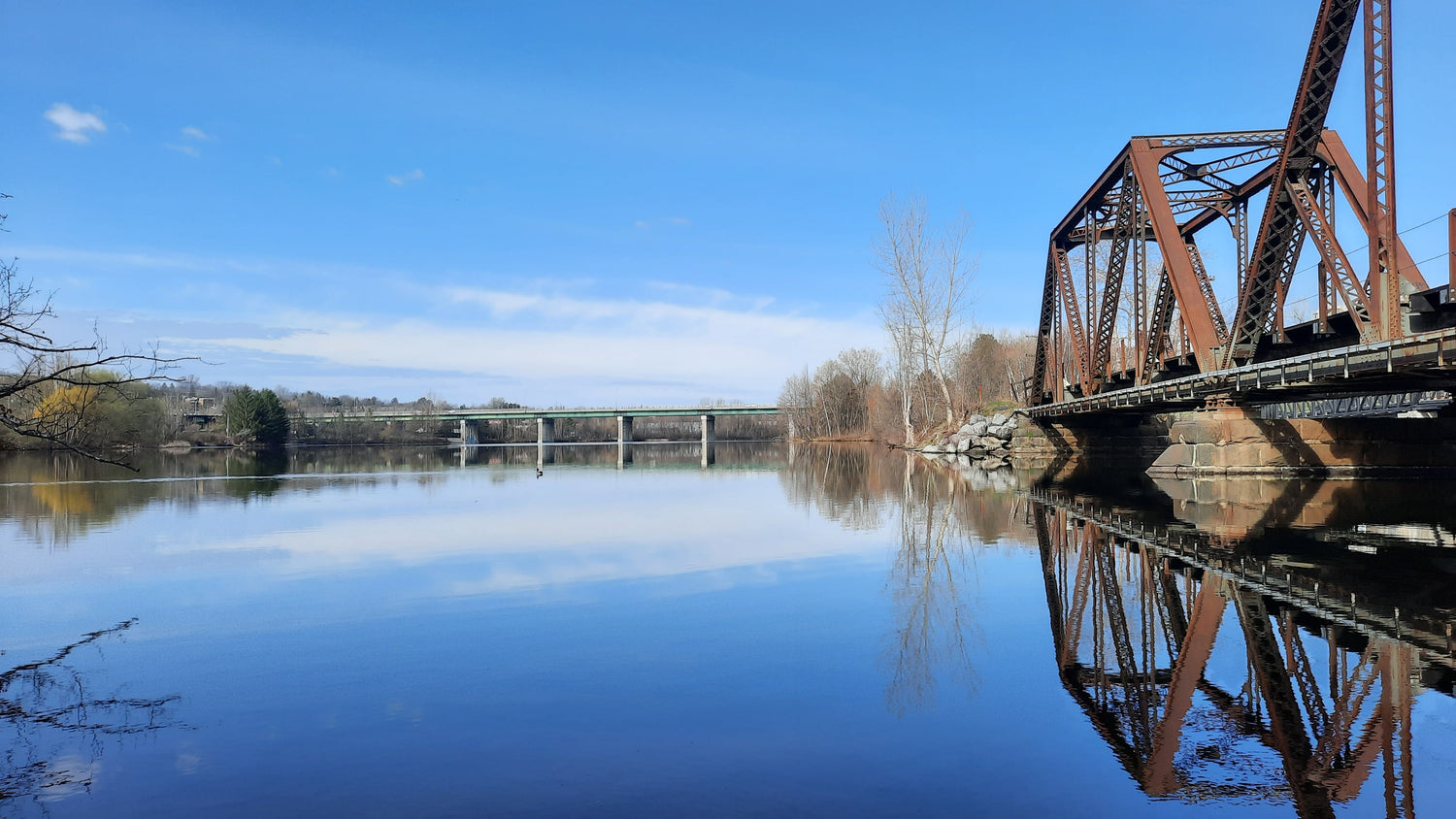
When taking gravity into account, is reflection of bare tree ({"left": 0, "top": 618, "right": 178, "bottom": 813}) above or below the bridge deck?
below

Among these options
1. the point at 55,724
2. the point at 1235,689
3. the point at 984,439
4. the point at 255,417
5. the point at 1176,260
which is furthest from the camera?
the point at 255,417

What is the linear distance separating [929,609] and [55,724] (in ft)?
29.2

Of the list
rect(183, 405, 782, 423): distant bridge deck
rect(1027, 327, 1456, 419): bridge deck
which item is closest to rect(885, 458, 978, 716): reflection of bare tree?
rect(1027, 327, 1456, 419): bridge deck

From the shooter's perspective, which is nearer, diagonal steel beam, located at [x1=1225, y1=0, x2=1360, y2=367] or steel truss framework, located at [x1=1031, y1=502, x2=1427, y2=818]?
steel truss framework, located at [x1=1031, y1=502, x2=1427, y2=818]

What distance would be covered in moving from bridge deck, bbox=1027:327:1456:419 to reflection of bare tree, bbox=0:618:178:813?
23.2 meters

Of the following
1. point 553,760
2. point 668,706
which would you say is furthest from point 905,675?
point 553,760

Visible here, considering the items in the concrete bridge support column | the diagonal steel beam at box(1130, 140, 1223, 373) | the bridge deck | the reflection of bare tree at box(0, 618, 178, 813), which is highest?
the diagonal steel beam at box(1130, 140, 1223, 373)

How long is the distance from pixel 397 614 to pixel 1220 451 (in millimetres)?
27525

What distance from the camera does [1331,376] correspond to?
922 inches

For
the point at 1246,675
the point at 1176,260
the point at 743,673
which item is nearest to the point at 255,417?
the point at 1176,260

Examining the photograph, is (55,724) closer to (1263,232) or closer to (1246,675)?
(1246,675)

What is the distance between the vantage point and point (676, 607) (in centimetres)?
1191

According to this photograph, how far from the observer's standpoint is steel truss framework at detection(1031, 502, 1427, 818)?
5973 millimetres

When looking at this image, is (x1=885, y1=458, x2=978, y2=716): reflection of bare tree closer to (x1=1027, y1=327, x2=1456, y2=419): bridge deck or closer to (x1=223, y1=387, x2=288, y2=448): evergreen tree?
(x1=1027, y1=327, x2=1456, y2=419): bridge deck
